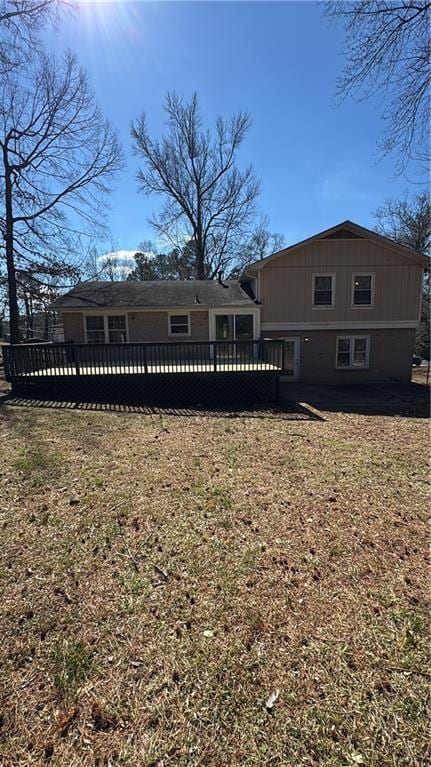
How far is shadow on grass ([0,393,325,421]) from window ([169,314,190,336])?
6.54 meters

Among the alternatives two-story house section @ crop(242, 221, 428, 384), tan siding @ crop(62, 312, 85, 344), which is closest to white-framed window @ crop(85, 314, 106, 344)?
tan siding @ crop(62, 312, 85, 344)

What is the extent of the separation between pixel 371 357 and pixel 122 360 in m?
10.5

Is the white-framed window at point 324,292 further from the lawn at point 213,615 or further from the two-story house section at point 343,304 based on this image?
the lawn at point 213,615

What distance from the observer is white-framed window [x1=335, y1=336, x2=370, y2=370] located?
15312 millimetres

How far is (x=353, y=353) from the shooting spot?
15.4 m

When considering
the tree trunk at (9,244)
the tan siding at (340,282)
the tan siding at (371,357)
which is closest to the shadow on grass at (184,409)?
the tan siding at (371,357)

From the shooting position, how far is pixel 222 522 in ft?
11.8

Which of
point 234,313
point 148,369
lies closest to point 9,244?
point 234,313

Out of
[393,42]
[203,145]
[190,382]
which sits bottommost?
[190,382]

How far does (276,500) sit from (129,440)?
10.3 ft

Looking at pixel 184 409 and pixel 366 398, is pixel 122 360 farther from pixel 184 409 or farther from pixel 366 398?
pixel 366 398

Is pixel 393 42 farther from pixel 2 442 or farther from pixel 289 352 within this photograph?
pixel 2 442

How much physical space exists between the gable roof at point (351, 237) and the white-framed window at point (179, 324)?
11.3 ft

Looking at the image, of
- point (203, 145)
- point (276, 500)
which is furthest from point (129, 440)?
point (203, 145)
